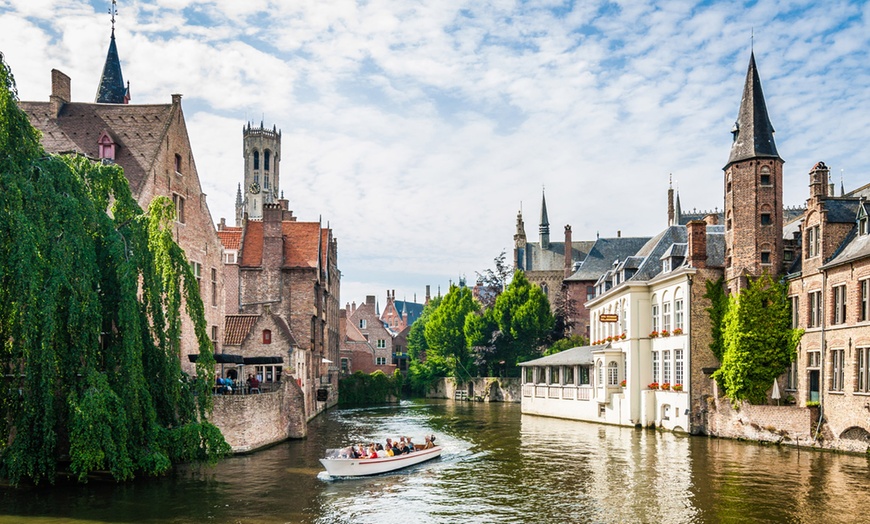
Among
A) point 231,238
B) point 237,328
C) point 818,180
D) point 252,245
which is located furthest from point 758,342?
point 231,238

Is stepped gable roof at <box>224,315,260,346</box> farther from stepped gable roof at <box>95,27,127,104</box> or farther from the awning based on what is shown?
stepped gable roof at <box>95,27,127,104</box>

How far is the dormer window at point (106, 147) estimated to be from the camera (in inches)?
A: 1261

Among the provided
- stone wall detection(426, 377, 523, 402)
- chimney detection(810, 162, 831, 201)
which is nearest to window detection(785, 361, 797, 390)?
chimney detection(810, 162, 831, 201)

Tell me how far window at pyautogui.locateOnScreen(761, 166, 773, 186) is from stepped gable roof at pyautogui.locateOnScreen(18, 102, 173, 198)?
26.1 meters

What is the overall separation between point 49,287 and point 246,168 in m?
120

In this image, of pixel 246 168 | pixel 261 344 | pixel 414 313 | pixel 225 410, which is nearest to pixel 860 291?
pixel 225 410

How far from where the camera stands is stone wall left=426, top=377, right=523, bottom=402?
67688 mm

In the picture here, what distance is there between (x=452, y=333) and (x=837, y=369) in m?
46.8

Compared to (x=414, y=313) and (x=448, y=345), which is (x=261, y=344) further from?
(x=414, y=313)

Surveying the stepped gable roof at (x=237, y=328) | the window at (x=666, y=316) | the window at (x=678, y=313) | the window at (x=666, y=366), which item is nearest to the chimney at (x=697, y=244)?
the window at (x=678, y=313)

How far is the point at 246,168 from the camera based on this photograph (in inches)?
5379

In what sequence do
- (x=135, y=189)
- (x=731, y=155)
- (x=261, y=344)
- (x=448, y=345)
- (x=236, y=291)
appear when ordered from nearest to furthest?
(x=135, y=189)
(x=731, y=155)
(x=261, y=344)
(x=236, y=291)
(x=448, y=345)

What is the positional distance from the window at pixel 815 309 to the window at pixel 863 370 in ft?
9.85

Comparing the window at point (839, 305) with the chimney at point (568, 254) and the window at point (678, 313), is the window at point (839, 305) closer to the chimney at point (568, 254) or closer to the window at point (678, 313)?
the window at point (678, 313)
